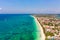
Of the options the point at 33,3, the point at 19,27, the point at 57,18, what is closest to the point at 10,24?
the point at 19,27

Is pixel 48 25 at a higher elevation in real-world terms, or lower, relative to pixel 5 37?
higher

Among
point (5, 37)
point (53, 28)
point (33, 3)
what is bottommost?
point (5, 37)

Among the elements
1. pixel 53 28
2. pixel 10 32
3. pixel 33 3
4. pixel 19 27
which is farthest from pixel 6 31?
pixel 53 28

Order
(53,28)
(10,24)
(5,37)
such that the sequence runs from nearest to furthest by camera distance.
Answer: (53,28) < (5,37) < (10,24)

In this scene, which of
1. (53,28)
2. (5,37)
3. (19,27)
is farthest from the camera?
(19,27)

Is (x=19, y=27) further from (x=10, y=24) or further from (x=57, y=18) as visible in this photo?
(x=57, y=18)

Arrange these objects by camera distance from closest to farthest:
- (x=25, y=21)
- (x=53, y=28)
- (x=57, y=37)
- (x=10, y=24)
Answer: (x=57, y=37), (x=53, y=28), (x=10, y=24), (x=25, y=21)

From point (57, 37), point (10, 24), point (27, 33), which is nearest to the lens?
point (57, 37)

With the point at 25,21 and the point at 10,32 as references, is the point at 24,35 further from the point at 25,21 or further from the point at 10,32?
the point at 25,21

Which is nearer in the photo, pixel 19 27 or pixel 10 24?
pixel 19 27
